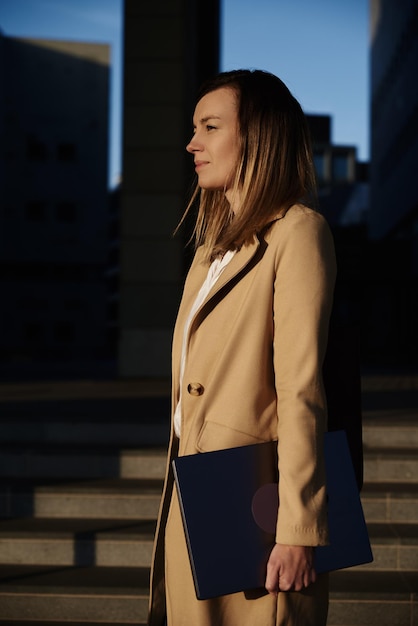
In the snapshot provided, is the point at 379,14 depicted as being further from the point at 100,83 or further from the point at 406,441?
the point at 406,441

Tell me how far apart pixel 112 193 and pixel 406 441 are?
9475cm

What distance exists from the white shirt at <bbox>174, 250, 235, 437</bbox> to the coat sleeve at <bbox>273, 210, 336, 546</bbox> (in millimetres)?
217

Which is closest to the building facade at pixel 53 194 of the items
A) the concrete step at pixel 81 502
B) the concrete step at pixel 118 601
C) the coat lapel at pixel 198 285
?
the concrete step at pixel 81 502

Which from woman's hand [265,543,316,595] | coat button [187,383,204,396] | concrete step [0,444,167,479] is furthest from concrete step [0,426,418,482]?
woman's hand [265,543,316,595]

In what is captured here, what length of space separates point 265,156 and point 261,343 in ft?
1.35

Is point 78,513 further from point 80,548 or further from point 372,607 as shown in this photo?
point 372,607

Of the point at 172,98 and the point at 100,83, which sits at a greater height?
the point at 100,83

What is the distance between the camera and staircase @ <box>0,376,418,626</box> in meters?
4.33

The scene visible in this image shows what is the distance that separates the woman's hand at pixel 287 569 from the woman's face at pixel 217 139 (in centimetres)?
81

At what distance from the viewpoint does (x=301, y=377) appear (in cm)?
154

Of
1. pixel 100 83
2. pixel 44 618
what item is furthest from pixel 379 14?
pixel 44 618

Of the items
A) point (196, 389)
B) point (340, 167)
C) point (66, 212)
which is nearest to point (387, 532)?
point (196, 389)

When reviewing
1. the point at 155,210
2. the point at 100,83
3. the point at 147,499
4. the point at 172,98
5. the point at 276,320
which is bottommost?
the point at 147,499

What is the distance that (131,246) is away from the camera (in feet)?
37.7
